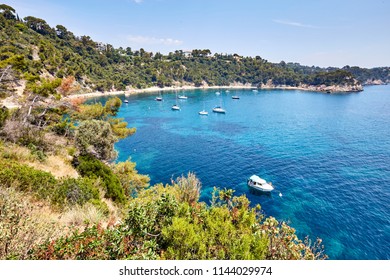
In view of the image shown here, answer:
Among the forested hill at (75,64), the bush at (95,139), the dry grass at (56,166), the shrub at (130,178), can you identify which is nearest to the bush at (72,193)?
the dry grass at (56,166)

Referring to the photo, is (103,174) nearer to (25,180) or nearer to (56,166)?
(56,166)

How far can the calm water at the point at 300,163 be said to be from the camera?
2550 cm

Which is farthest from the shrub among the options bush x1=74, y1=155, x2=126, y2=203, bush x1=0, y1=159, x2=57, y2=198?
bush x1=0, y1=159, x2=57, y2=198

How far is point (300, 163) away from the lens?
41.3 meters

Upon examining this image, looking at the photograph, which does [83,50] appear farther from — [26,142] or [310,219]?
[310,219]

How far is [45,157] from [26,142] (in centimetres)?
321

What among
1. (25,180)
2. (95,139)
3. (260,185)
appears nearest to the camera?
(25,180)

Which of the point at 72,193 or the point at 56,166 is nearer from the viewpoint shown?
the point at 72,193

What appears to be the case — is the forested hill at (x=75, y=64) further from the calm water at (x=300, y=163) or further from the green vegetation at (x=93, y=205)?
the calm water at (x=300, y=163)

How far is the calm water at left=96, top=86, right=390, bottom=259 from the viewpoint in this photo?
25.5 metres

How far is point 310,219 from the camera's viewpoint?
2669cm

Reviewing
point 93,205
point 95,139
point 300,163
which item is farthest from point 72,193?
point 300,163

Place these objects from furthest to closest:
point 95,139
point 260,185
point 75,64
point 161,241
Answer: point 75,64 → point 260,185 → point 95,139 → point 161,241

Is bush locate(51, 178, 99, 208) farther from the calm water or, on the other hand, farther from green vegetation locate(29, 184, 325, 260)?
the calm water
